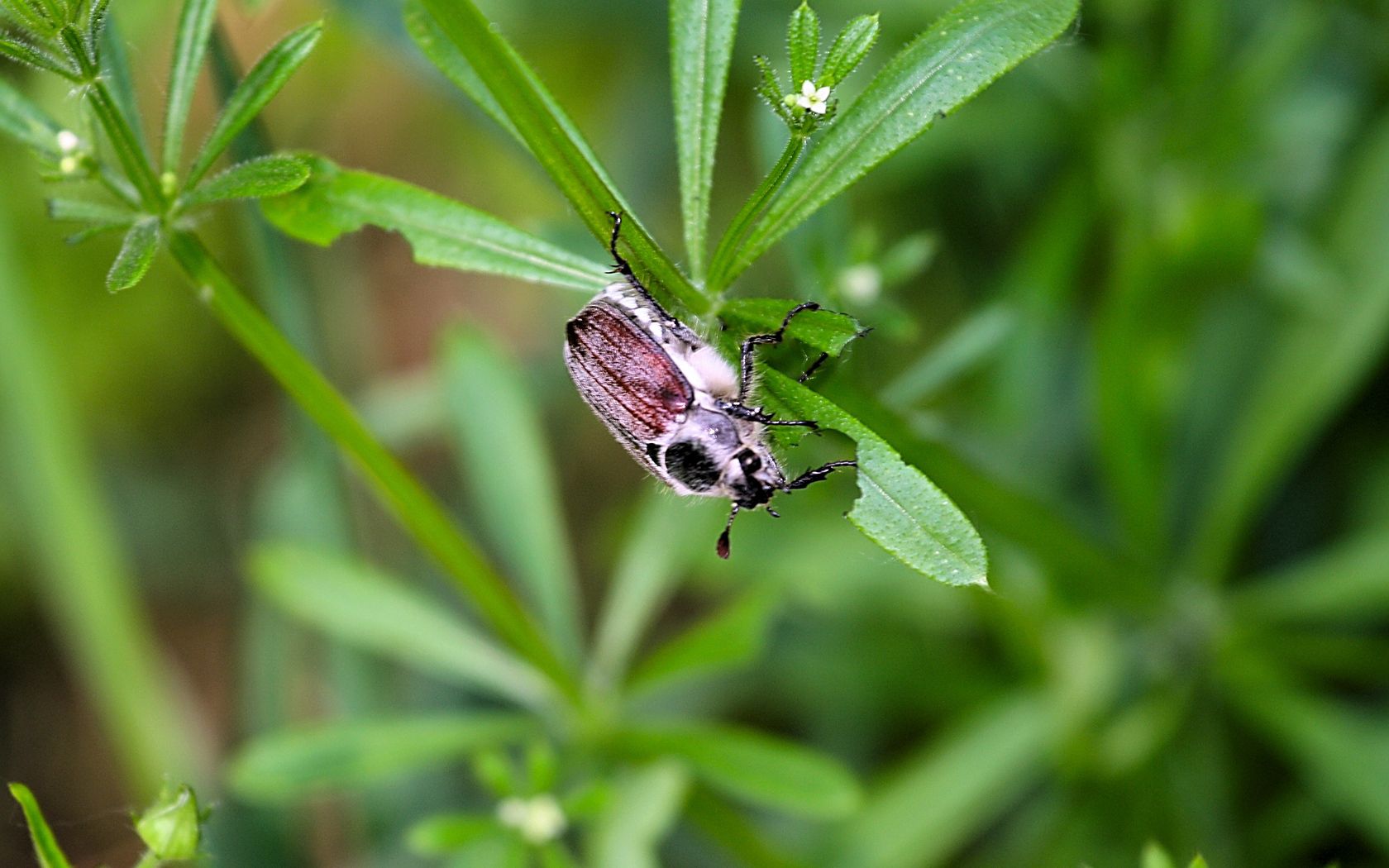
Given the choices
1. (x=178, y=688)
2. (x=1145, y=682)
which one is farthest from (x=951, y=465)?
(x=178, y=688)

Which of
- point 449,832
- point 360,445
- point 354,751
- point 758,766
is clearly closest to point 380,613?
point 354,751

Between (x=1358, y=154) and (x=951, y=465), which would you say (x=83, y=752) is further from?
(x=1358, y=154)

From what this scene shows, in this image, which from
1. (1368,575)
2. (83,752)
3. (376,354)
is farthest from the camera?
(376,354)

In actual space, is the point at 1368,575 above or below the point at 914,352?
below

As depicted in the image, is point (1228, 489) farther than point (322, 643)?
No

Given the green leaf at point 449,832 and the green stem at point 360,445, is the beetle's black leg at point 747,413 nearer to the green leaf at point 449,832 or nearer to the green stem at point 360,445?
the green stem at point 360,445

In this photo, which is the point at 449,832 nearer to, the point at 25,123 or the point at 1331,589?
the point at 25,123
